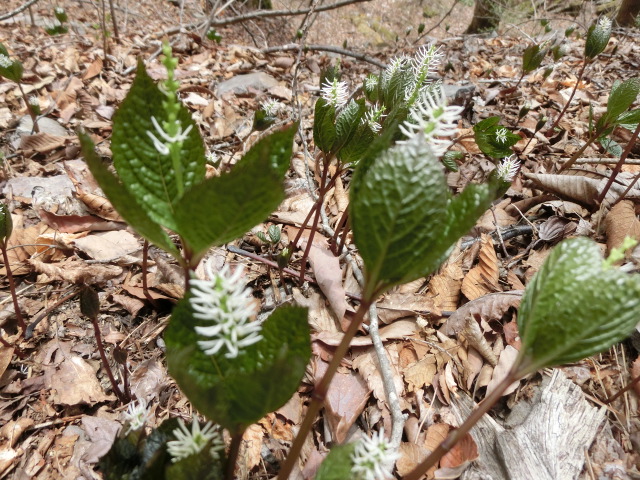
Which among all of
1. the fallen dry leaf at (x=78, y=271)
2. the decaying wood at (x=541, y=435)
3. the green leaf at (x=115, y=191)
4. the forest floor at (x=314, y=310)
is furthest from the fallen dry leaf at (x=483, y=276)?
the fallen dry leaf at (x=78, y=271)

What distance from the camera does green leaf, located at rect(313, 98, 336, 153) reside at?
1.62m

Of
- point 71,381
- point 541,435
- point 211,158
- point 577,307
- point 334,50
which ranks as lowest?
point 71,381

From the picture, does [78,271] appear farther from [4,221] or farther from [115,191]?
[115,191]

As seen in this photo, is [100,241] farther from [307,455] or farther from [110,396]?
[307,455]

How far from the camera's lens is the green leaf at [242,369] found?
0.75 m

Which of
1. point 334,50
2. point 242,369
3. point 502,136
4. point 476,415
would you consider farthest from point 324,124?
point 334,50

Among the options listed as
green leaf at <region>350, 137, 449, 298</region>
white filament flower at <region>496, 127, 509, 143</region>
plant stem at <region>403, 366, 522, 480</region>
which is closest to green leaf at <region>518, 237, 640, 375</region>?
plant stem at <region>403, 366, 522, 480</region>

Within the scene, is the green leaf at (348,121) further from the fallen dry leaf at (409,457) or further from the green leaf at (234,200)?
the fallen dry leaf at (409,457)

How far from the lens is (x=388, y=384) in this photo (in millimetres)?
1470

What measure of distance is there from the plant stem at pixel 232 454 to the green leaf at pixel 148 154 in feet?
1.52

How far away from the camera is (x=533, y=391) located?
4.92 feet

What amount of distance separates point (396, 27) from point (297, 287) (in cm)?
1323

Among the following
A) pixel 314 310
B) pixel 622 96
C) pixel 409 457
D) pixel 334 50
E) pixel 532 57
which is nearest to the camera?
pixel 409 457

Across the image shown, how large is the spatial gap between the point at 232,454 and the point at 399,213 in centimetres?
63
